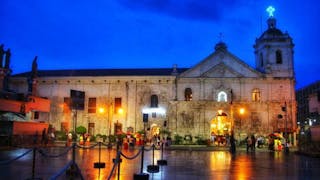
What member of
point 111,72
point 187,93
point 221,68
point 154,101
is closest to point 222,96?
point 221,68

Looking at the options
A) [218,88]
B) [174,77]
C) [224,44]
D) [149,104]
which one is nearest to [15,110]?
[149,104]

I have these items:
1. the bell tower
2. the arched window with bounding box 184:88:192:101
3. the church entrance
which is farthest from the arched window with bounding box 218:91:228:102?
the bell tower

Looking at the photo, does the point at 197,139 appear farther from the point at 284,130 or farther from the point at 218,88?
the point at 284,130

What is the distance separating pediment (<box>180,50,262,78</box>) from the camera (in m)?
46.2

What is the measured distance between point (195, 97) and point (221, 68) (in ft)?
16.9

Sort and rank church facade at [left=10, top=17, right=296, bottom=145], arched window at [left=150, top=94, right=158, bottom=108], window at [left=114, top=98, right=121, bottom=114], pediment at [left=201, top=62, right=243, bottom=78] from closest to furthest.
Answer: church facade at [left=10, top=17, right=296, bottom=145]
pediment at [left=201, top=62, right=243, bottom=78]
arched window at [left=150, top=94, right=158, bottom=108]
window at [left=114, top=98, right=121, bottom=114]

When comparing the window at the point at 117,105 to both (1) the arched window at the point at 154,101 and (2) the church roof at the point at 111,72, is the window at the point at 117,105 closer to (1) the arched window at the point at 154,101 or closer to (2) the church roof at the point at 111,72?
(2) the church roof at the point at 111,72

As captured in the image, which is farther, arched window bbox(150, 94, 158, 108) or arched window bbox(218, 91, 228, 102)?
arched window bbox(150, 94, 158, 108)

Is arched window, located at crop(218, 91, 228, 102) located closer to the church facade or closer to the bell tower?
the church facade

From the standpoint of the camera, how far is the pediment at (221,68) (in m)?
46.2

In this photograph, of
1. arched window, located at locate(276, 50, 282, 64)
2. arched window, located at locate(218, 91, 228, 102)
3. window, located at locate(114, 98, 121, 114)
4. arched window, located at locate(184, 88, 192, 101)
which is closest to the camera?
arched window, located at locate(218, 91, 228, 102)

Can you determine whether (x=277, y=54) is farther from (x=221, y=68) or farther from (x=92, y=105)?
(x=92, y=105)

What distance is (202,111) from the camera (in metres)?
45.1

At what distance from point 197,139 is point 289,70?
1548cm
